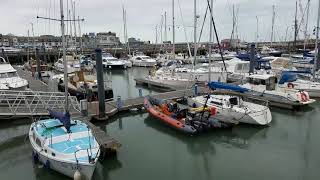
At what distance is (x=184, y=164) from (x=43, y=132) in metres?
6.80

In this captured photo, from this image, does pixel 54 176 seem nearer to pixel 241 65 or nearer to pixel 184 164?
pixel 184 164

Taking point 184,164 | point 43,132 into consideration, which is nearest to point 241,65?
point 184,164

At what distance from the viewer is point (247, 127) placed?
63.7 feet

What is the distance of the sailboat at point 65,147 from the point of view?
11.5 meters

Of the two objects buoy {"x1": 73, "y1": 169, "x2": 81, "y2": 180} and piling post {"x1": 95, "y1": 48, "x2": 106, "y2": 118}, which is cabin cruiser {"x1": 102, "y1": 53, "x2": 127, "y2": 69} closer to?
piling post {"x1": 95, "y1": 48, "x2": 106, "y2": 118}

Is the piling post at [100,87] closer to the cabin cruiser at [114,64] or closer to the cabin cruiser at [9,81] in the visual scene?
the cabin cruiser at [9,81]

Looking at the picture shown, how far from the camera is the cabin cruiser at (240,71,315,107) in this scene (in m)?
23.1

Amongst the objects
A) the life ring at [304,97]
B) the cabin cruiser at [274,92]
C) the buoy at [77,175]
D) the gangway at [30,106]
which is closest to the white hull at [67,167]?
the buoy at [77,175]

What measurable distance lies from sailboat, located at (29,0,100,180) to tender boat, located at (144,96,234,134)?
20.4ft

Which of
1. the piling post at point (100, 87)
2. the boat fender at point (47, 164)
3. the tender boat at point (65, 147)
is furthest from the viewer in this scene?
the piling post at point (100, 87)

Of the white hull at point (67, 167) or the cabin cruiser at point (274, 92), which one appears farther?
the cabin cruiser at point (274, 92)

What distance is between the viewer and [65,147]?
12.4 m

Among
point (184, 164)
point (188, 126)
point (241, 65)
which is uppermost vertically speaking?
point (241, 65)

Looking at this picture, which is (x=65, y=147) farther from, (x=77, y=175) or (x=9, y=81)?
(x=9, y=81)
